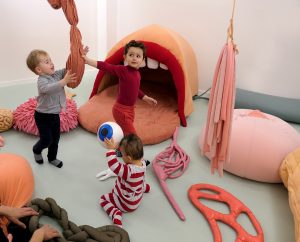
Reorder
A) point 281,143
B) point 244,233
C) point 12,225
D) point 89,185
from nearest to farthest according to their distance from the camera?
point 12,225 → point 244,233 → point 89,185 → point 281,143

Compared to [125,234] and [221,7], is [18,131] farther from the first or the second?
[221,7]

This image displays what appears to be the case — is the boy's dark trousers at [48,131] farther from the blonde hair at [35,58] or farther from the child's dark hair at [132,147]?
the child's dark hair at [132,147]

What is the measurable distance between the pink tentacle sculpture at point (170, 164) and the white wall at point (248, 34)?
112 cm

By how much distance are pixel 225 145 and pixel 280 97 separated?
4.61 ft

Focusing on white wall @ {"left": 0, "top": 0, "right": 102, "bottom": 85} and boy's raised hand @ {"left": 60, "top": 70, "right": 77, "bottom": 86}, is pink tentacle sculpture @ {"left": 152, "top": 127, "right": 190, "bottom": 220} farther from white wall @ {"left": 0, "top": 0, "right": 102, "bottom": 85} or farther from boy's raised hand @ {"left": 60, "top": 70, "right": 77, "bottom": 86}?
white wall @ {"left": 0, "top": 0, "right": 102, "bottom": 85}

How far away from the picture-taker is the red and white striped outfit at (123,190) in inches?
50.5

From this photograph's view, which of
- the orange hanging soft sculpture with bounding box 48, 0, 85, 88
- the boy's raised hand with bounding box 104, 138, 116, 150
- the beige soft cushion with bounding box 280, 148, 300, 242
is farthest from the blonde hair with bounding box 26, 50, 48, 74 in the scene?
the beige soft cushion with bounding box 280, 148, 300, 242

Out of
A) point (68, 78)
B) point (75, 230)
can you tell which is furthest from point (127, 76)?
point (75, 230)

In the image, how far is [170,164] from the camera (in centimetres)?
174

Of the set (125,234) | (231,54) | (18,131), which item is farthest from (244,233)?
(18,131)

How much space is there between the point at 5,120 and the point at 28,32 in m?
1.05

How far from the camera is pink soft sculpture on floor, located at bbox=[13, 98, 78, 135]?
192 centimetres

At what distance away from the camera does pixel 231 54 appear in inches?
49.7

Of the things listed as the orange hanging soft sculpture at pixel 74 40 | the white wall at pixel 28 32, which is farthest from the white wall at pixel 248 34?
the orange hanging soft sculpture at pixel 74 40
